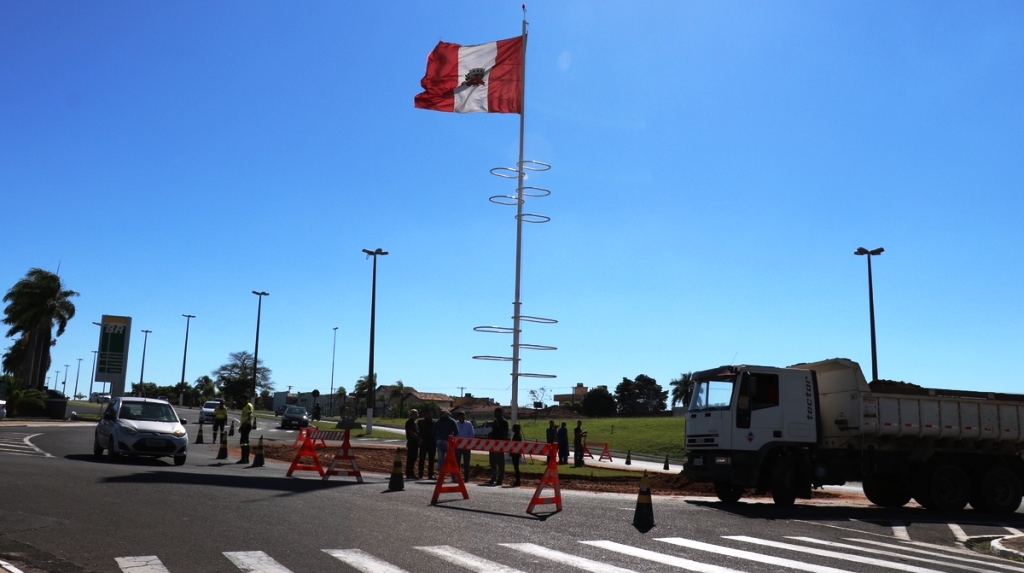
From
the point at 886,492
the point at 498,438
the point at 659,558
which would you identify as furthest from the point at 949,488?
the point at 659,558

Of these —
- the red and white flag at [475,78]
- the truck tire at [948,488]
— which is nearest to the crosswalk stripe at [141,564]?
the truck tire at [948,488]

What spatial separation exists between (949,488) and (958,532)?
518cm

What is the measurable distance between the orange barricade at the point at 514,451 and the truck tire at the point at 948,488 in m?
8.87

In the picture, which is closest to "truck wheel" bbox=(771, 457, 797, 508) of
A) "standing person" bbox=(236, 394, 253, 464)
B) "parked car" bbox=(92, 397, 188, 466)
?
"standing person" bbox=(236, 394, 253, 464)

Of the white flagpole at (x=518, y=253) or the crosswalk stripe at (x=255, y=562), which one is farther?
the white flagpole at (x=518, y=253)

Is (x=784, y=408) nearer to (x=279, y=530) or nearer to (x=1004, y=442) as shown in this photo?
(x=1004, y=442)

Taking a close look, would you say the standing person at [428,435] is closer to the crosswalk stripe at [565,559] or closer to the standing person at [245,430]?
the standing person at [245,430]

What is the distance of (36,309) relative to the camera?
58531 millimetres

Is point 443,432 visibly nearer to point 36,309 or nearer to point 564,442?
point 564,442

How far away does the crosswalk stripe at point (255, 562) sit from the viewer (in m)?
7.55

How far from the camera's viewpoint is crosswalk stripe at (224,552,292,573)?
755 centimetres

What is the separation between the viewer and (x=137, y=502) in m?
11.8

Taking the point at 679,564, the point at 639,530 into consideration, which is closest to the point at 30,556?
the point at 679,564

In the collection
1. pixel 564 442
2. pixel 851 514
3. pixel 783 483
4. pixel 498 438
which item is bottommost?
pixel 851 514
